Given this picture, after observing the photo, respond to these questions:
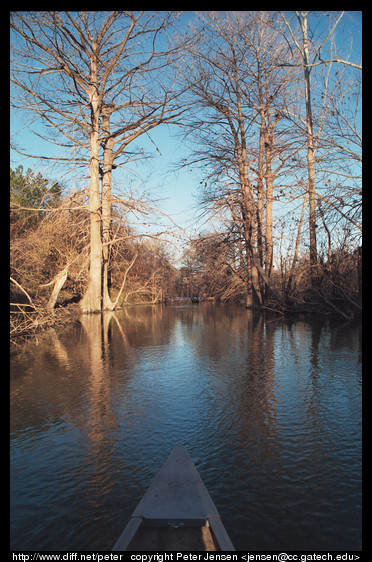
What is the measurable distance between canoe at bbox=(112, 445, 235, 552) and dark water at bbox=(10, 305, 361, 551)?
0.18 meters

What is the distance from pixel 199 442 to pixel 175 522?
3.70ft

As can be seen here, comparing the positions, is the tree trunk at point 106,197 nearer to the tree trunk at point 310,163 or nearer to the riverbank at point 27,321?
the riverbank at point 27,321

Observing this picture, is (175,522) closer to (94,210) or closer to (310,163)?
(310,163)

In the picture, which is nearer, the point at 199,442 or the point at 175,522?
the point at 175,522

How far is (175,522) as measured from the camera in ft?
5.62

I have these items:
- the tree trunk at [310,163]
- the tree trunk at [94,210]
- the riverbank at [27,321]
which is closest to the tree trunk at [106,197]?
the tree trunk at [94,210]

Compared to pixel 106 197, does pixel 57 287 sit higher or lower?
lower

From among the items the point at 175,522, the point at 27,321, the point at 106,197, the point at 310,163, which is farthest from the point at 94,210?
the point at 175,522

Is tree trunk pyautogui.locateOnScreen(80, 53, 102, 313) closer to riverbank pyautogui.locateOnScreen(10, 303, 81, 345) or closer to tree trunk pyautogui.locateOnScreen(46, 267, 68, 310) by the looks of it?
tree trunk pyautogui.locateOnScreen(46, 267, 68, 310)

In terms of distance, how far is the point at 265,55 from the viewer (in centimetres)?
1477

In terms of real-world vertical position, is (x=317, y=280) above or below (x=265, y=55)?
below

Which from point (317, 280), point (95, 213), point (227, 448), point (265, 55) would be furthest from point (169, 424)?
point (265, 55)

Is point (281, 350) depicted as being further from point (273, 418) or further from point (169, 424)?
point (169, 424)

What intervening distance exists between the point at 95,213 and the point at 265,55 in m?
9.92
